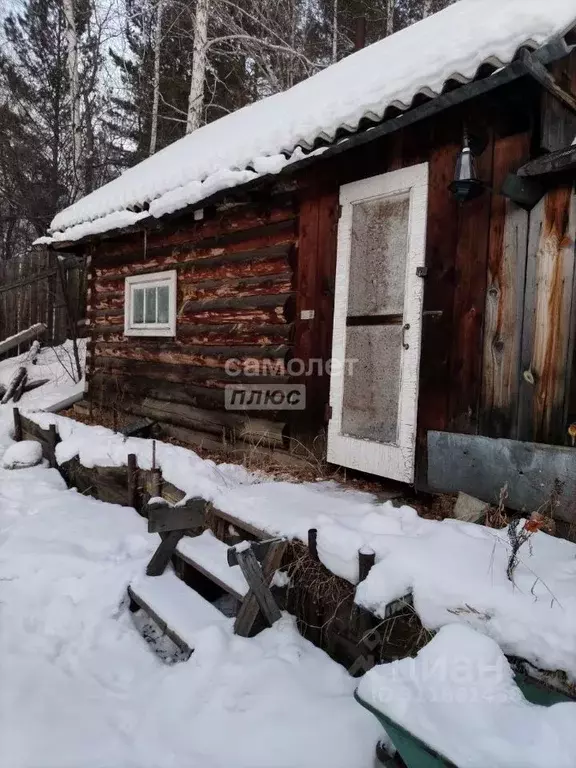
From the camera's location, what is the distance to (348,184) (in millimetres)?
4113

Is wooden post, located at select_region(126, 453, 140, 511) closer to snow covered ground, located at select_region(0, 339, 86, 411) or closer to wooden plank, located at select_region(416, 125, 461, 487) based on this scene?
wooden plank, located at select_region(416, 125, 461, 487)

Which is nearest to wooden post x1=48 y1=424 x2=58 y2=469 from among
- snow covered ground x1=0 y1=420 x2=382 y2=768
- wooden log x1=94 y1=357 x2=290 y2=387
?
wooden log x1=94 y1=357 x2=290 y2=387

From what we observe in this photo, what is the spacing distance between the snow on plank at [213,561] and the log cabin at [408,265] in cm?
123

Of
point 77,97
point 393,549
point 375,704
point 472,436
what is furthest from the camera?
point 77,97

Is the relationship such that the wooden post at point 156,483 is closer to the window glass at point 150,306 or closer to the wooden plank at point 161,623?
the wooden plank at point 161,623

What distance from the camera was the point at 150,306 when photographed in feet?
22.3

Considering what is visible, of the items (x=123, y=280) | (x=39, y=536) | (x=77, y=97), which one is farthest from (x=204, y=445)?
(x=77, y=97)

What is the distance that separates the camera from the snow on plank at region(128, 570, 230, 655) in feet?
9.25

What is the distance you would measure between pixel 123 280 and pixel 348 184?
14.0 ft

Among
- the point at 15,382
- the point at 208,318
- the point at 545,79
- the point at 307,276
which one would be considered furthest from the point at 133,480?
the point at 15,382

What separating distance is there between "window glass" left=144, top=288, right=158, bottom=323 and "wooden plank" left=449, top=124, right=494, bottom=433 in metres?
4.39

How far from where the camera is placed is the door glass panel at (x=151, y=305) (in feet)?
22.1

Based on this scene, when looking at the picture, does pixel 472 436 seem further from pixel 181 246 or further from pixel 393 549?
pixel 181 246

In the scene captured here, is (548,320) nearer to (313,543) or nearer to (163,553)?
(313,543)
